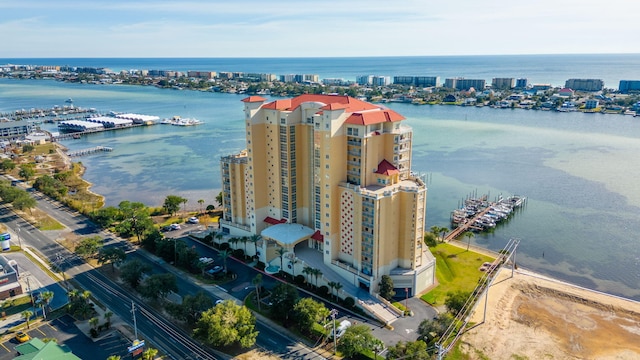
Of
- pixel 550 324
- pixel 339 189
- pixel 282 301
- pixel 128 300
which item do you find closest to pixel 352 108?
pixel 339 189

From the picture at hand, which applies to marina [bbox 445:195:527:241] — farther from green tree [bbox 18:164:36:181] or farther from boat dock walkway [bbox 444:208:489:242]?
green tree [bbox 18:164:36:181]

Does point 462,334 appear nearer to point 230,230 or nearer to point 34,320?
point 230,230

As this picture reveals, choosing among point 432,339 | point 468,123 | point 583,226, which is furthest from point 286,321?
point 468,123

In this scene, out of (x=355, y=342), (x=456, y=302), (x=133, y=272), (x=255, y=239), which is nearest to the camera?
(x=355, y=342)

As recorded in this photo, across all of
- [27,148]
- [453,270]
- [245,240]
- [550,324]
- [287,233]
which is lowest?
[550,324]

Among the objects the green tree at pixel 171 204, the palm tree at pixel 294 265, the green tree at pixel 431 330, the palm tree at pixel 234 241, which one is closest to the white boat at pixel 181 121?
the green tree at pixel 171 204

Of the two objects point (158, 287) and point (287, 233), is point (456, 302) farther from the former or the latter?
point (158, 287)
